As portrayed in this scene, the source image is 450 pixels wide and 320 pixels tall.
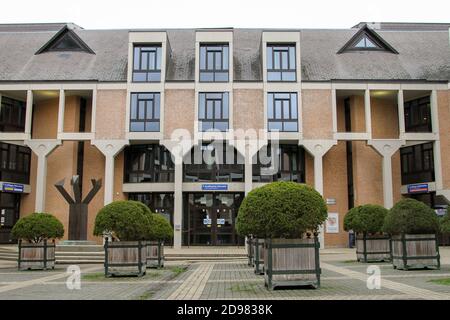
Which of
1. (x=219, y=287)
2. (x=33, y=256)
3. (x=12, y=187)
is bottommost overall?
(x=219, y=287)

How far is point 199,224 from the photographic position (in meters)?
32.5

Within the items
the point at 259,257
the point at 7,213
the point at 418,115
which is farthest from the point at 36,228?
the point at 418,115

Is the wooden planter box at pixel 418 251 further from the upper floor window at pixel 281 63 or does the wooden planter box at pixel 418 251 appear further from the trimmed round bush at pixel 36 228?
the upper floor window at pixel 281 63

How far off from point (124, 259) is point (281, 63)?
850 inches

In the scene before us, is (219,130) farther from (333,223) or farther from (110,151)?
(333,223)

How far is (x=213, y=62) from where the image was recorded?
3303 centimetres

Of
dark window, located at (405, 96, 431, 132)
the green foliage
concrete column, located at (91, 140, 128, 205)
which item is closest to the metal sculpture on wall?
concrete column, located at (91, 140, 128, 205)

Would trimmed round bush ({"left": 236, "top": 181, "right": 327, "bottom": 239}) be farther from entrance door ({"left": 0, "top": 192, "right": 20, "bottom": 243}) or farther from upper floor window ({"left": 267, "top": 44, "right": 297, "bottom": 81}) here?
entrance door ({"left": 0, "top": 192, "right": 20, "bottom": 243})

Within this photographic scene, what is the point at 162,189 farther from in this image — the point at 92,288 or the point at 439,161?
the point at 92,288

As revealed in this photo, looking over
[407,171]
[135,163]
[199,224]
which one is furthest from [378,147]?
[135,163]

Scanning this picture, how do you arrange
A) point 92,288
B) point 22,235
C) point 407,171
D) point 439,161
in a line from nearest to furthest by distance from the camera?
point 92,288 < point 22,235 < point 439,161 < point 407,171

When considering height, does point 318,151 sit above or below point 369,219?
above

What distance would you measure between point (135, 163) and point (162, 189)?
311cm

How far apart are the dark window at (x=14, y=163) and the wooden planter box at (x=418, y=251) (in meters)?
26.7
